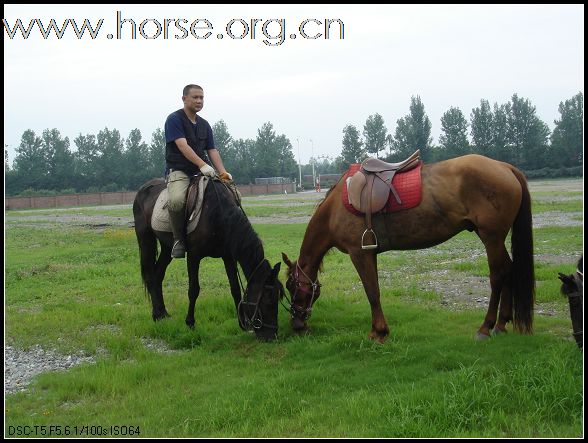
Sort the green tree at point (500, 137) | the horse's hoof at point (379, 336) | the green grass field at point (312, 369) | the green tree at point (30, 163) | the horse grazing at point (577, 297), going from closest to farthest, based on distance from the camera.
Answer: the green grass field at point (312, 369) < the horse grazing at point (577, 297) < the horse's hoof at point (379, 336) < the green tree at point (500, 137) < the green tree at point (30, 163)

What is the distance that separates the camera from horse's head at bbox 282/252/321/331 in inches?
252

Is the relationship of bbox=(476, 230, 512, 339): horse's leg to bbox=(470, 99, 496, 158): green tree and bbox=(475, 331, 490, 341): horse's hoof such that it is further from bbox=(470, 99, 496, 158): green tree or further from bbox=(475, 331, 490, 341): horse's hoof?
bbox=(470, 99, 496, 158): green tree

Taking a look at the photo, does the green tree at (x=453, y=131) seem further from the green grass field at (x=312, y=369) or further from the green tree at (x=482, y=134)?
the green grass field at (x=312, y=369)

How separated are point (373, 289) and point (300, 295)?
0.95m

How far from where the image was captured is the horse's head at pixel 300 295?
6.40 metres

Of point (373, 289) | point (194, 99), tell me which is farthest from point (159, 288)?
point (373, 289)

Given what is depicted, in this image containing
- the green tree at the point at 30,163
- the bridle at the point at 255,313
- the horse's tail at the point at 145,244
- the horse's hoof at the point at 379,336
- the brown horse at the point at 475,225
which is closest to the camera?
the brown horse at the point at 475,225

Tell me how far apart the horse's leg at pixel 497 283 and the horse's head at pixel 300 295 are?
1.90 meters

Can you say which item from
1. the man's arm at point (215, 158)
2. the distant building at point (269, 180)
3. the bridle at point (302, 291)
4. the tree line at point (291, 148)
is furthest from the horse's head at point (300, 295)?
the distant building at point (269, 180)

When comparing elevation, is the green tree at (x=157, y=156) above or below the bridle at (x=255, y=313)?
above

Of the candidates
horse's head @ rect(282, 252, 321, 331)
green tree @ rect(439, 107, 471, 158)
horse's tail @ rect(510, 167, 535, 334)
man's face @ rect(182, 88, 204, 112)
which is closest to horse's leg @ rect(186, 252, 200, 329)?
horse's head @ rect(282, 252, 321, 331)

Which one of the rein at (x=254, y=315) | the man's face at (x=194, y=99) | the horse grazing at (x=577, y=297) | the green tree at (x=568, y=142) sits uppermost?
the green tree at (x=568, y=142)

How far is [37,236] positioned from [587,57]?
2116 cm

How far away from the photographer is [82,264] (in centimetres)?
1302
